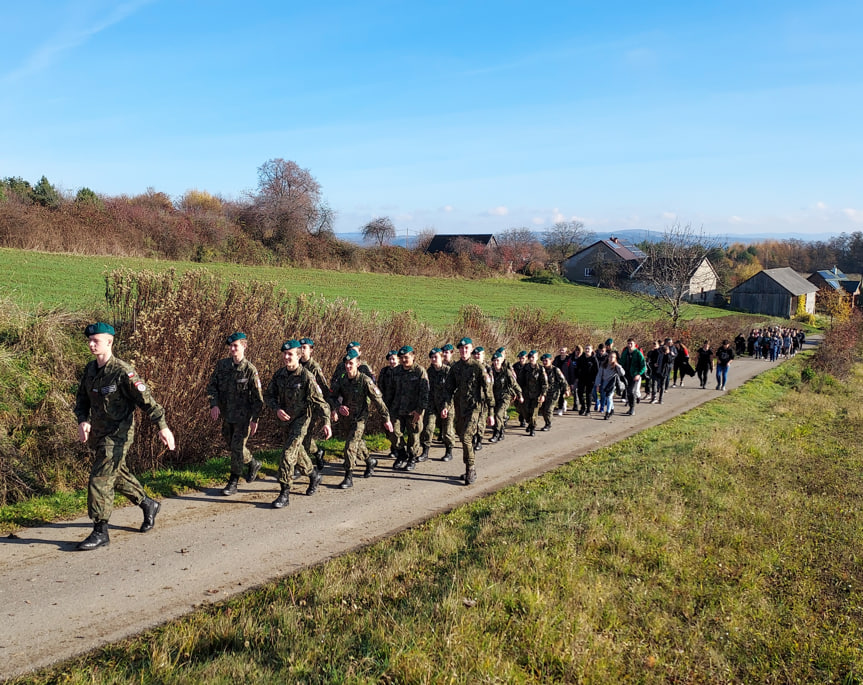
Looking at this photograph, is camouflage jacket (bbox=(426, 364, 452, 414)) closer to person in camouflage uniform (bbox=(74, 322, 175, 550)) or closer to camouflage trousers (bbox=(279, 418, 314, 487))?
camouflage trousers (bbox=(279, 418, 314, 487))

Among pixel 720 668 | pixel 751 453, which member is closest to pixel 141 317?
pixel 720 668

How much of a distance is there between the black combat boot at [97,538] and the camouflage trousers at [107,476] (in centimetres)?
9

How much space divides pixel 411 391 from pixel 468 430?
115cm

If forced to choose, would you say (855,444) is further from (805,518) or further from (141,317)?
(141,317)

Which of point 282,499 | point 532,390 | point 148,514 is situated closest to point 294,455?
point 282,499

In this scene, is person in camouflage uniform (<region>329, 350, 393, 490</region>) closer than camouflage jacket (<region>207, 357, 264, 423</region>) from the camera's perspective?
No

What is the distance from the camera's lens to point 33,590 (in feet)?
18.5

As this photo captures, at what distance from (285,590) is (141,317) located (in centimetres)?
552

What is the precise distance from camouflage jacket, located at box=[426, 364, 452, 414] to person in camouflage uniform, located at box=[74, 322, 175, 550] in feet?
16.7

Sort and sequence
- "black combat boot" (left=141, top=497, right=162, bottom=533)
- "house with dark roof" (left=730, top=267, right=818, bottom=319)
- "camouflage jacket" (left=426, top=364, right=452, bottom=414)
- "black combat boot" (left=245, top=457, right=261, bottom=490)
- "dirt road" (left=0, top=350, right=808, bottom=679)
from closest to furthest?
"dirt road" (left=0, top=350, right=808, bottom=679) < "black combat boot" (left=141, top=497, right=162, bottom=533) < "black combat boot" (left=245, top=457, right=261, bottom=490) < "camouflage jacket" (left=426, top=364, right=452, bottom=414) < "house with dark roof" (left=730, top=267, right=818, bottom=319)

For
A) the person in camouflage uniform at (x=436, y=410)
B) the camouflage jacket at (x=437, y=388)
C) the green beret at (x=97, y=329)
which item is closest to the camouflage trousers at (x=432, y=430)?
the person in camouflage uniform at (x=436, y=410)

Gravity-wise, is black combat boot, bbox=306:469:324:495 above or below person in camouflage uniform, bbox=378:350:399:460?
below

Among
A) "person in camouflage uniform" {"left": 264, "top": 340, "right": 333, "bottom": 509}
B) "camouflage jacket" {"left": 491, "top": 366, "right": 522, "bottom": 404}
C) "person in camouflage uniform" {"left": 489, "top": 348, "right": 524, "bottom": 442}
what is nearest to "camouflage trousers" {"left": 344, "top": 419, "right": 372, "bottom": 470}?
"person in camouflage uniform" {"left": 264, "top": 340, "right": 333, "bottom": 509}

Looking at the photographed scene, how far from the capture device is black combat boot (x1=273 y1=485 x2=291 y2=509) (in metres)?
8.16
